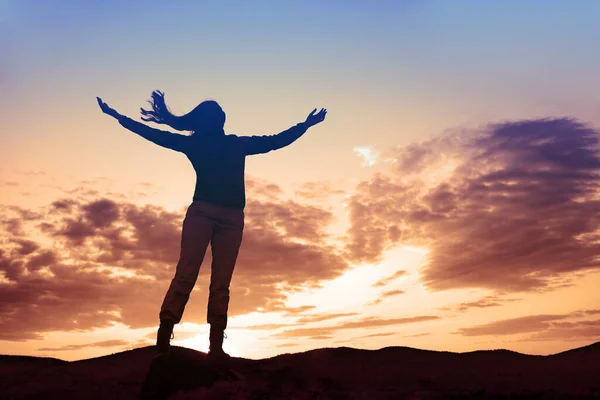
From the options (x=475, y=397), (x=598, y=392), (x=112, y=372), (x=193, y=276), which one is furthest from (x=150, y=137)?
(x=598, y=392)

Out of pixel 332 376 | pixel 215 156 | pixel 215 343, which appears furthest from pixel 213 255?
pixel 332 376

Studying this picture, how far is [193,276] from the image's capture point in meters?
8.62

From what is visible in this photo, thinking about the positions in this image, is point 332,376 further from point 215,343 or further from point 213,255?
point 213,255

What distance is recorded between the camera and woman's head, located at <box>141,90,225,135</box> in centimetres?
946

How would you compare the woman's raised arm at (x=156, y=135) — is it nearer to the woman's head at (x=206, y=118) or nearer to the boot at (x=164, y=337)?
the woman's head at (x=206, y=118)

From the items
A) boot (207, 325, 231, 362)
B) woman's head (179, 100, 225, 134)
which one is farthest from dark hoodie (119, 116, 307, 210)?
boot (207, 325, 231, 362)

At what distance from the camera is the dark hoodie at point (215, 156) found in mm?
8906

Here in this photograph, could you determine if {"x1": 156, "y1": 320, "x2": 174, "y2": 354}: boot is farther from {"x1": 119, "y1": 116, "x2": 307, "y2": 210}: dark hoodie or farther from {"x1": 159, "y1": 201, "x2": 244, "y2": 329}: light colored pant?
{"x1": 119, "y1": 116, "x2": 307, "y2": 210}: dark hoodie

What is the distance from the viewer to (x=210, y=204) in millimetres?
8805

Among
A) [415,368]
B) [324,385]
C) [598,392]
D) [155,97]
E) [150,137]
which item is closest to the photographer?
[598,392]

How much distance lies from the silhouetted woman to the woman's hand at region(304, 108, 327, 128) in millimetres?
652

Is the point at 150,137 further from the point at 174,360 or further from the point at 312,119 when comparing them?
the point at 174,360

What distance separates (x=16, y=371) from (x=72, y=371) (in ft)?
4.65

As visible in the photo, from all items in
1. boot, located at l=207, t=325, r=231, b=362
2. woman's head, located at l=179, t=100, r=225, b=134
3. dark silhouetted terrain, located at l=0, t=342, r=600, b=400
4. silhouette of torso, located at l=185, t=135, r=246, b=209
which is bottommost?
dark silhouetted terrain, located at l=0, t=342, r=600, b=400
